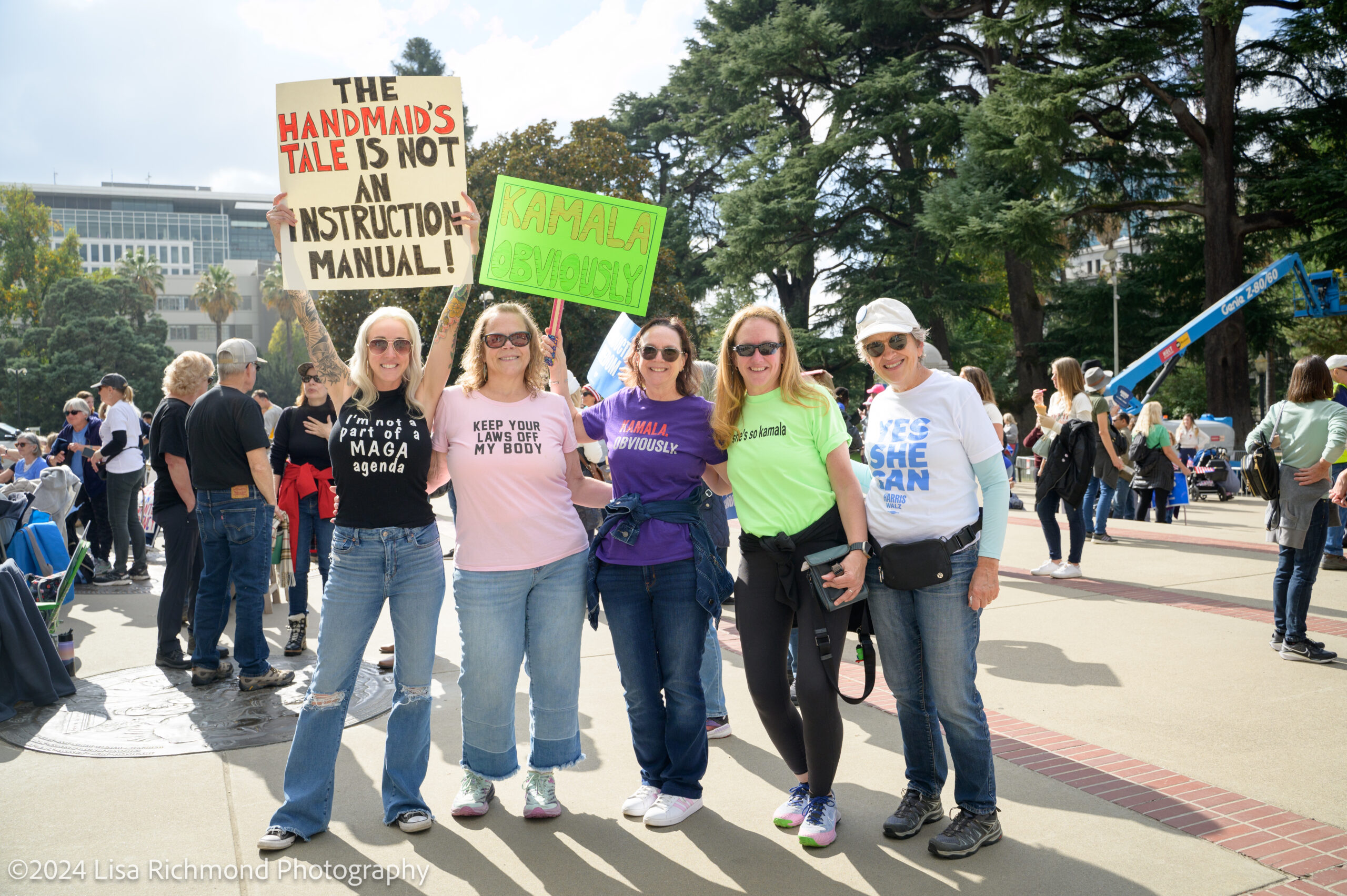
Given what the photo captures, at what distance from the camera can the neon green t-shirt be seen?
11.6ft

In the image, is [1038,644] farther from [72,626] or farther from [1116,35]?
[1116,35]

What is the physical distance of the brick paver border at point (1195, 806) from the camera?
3252 mm

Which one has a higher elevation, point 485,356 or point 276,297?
point 276,297

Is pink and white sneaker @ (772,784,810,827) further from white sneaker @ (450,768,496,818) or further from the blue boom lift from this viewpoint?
the blue boom lift

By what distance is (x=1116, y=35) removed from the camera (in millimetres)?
24453

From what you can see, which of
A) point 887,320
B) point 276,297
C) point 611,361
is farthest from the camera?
point 276,297

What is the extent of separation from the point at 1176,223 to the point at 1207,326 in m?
14.8

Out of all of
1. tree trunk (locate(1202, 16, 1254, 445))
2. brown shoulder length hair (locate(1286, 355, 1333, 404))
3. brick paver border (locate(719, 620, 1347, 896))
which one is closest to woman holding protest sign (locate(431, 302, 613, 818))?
brick paver border (locate(719, 620, 1347, 896))

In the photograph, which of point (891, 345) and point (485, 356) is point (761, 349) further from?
point (485, 356)

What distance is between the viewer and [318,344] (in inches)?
161

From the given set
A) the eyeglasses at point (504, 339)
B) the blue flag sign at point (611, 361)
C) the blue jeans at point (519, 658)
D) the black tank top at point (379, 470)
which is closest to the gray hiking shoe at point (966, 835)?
the blue jeans at point (519, 658)

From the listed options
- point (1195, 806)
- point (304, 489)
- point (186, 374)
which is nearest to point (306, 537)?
point (304, 489)

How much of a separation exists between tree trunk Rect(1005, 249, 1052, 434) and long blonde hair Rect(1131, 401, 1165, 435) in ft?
51.1

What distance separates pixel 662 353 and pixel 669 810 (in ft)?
5.87
